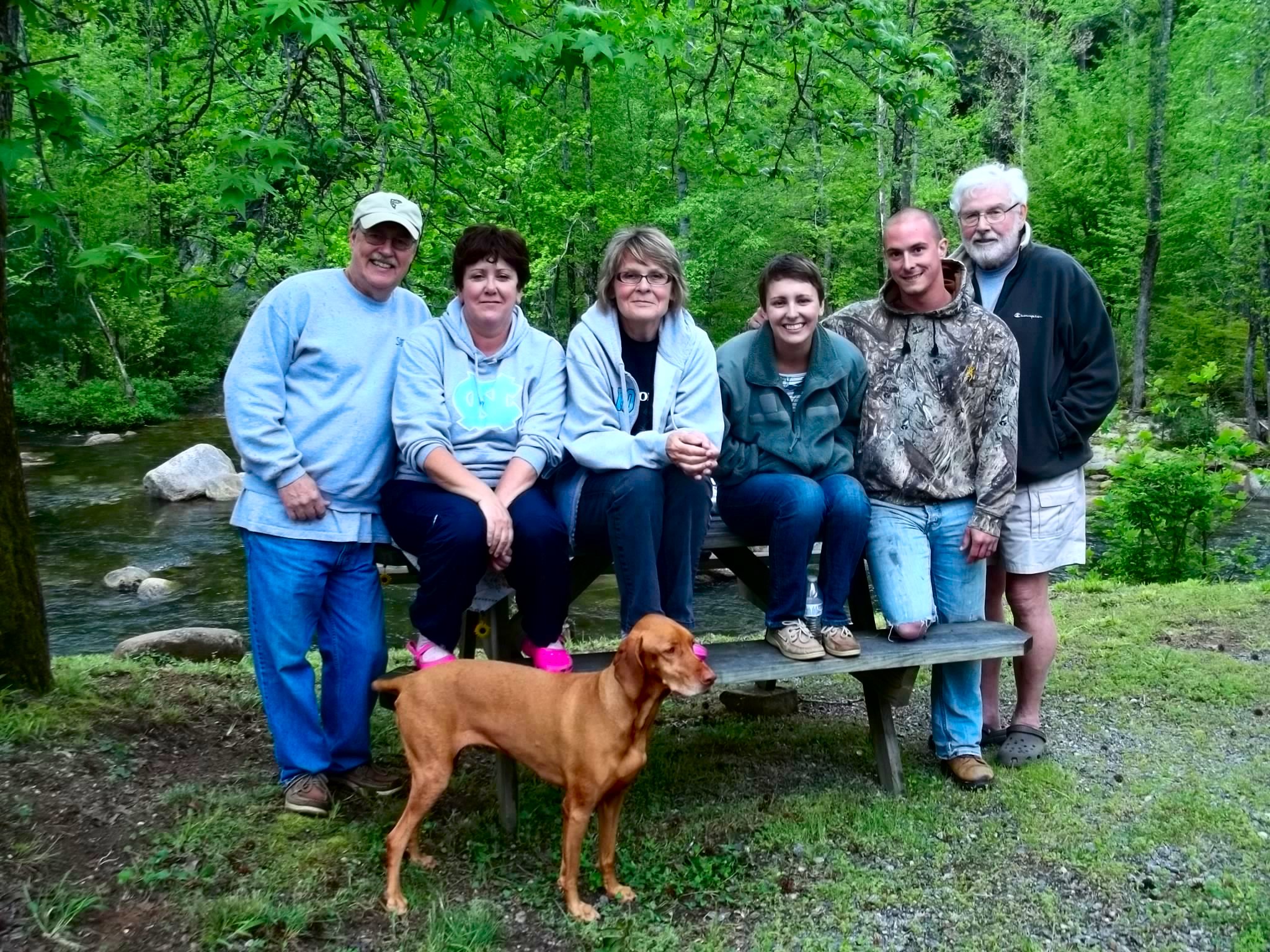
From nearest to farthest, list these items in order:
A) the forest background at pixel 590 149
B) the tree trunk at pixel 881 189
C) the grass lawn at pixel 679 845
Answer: the grass lawn at pixel 679 845
the forest background at pixel 590 149
the tree trunk at pixel 881 189

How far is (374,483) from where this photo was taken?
3910mm

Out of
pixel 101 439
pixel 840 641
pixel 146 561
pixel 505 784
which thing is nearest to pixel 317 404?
pixel 505 784

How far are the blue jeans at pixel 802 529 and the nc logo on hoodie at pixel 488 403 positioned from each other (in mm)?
940

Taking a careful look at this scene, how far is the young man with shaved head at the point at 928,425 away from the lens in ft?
13.2

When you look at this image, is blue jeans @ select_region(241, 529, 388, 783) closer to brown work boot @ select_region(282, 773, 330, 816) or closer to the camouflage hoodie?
brown work boot @ select_region(282, 773, 330, 816)

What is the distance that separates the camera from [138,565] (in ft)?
39.8

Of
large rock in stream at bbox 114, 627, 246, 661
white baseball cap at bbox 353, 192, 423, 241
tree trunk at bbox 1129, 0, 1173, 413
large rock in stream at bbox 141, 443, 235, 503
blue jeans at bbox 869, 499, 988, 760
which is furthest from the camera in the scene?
tree trunk at bbox 1129, 0, 1173, 413

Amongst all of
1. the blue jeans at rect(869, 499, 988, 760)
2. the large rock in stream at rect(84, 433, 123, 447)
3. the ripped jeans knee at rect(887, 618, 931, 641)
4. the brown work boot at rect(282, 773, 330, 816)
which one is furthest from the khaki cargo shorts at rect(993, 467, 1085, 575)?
the large rock in stream at rect(84, 433, 123, 447)

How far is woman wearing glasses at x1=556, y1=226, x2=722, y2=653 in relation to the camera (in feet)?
11.8

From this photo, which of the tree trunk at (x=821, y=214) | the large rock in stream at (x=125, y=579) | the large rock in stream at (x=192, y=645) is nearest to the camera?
the large rock in stream at (x=192, y=645)

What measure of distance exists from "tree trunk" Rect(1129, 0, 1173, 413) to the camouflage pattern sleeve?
74.4 ft

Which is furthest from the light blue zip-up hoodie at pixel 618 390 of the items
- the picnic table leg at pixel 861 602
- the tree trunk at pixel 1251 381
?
the tree trunk at pixel 1251 381

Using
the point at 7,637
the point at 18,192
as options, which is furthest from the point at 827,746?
the point at 18,192

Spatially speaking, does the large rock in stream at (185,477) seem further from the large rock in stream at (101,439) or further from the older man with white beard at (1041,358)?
the older man with white beard at (1041,358)
